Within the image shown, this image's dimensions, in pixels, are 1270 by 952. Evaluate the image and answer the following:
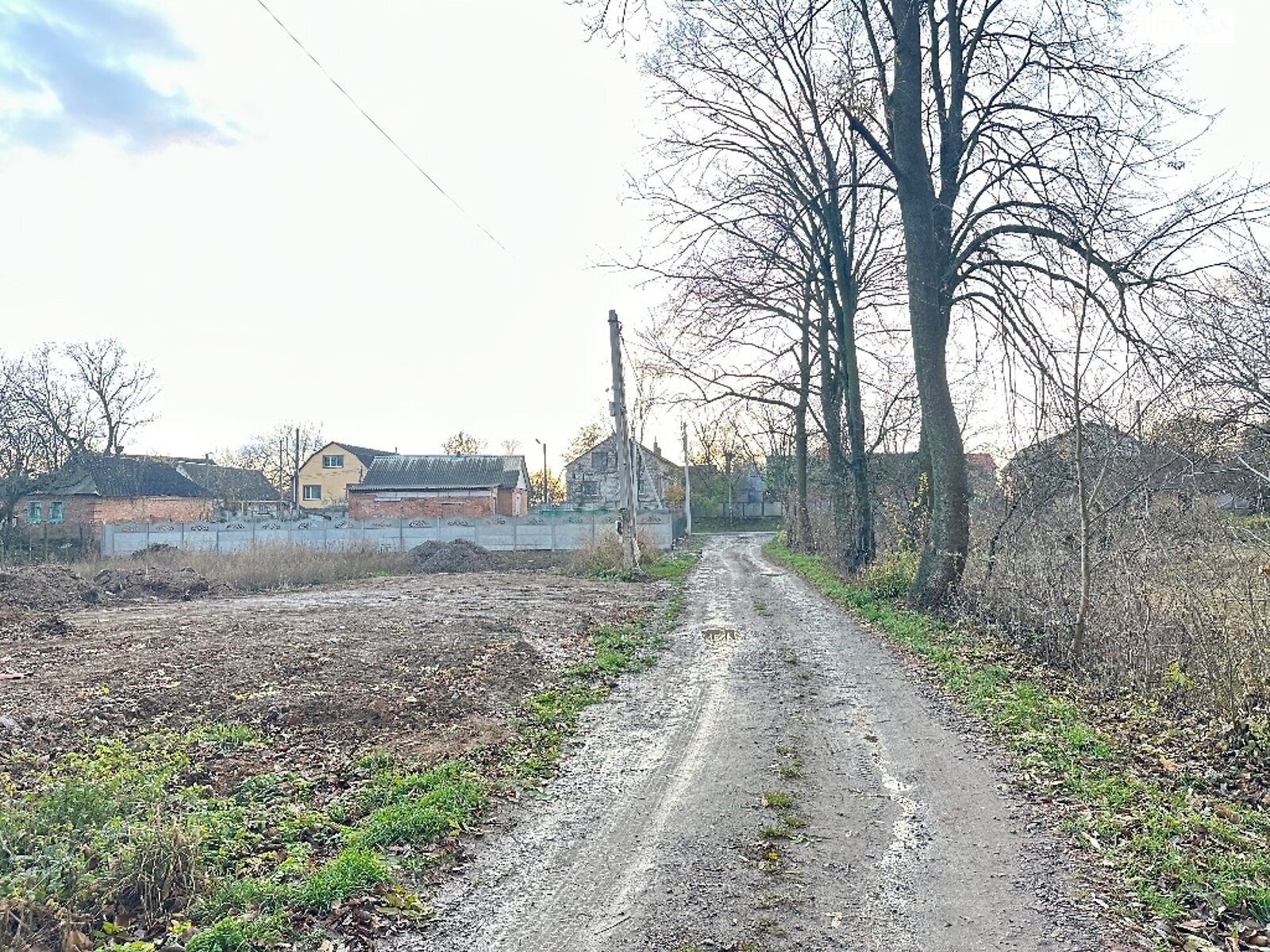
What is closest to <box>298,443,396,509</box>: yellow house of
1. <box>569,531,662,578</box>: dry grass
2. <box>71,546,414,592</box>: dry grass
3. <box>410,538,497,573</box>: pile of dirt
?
<box>71,546,414,592</box>: dry grass

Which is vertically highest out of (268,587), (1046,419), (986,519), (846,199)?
(846,199)

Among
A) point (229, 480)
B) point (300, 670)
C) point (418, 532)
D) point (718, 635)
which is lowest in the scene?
point (718, 635)

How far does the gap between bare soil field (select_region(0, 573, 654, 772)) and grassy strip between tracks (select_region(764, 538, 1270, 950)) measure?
421cm

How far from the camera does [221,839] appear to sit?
15.6 ft

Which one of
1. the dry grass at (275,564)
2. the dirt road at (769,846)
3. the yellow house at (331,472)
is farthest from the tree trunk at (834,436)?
the yellow house at (331,472)

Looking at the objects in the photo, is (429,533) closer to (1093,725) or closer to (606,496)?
(1093,725)


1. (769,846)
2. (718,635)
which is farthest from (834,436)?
(769,846)

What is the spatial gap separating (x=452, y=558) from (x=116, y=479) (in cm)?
2800

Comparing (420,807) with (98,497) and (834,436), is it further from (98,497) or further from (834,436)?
(98,497)

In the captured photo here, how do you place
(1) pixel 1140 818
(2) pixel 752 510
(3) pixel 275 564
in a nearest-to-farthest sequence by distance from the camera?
(1) pixel 1140 818, (3) pixel 275 564, (2) pixel 752 510

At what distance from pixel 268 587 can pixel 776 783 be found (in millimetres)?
20009

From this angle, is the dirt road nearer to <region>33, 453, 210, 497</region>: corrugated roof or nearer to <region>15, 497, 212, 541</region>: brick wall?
<region>15, 497, 212, 541</region>: brick wall

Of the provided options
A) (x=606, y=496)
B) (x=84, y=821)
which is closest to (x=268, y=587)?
(x=84, y=821)

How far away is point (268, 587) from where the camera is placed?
22.7 metres
